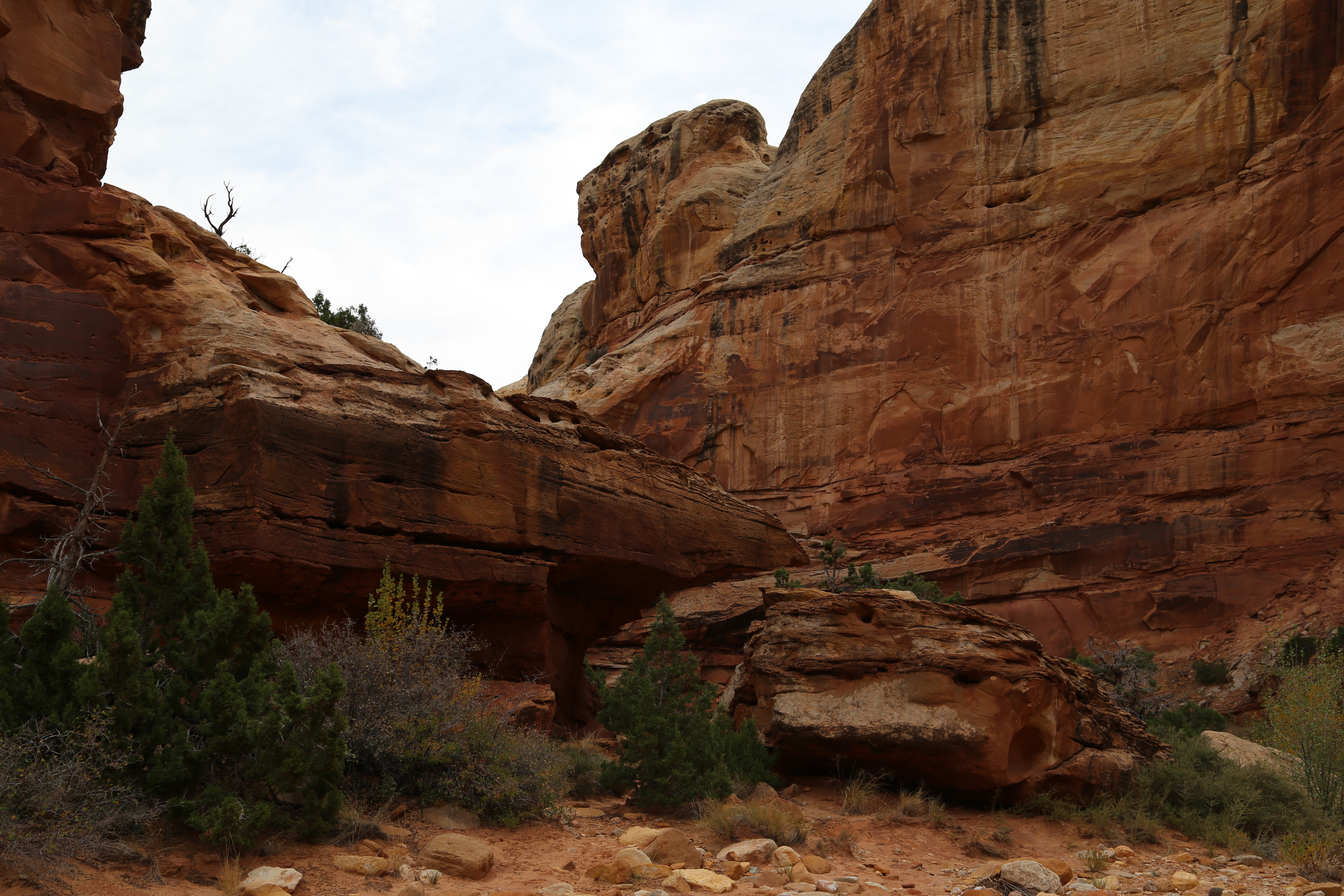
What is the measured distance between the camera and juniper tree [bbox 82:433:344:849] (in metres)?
8.09

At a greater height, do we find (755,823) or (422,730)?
(422,730)

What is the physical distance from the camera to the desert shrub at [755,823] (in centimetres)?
1004

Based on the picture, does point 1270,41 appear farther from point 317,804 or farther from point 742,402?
point 317,804

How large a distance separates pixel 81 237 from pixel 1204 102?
30942mm

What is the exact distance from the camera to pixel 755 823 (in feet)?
33.7

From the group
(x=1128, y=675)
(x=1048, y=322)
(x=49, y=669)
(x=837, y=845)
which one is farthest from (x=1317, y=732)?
(x=1048, y=322)

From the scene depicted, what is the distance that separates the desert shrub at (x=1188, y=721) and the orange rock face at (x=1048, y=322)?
7.74m

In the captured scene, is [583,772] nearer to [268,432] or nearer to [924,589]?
[268,432]

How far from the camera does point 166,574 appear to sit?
9156mm

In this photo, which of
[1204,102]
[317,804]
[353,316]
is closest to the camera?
[317,804]

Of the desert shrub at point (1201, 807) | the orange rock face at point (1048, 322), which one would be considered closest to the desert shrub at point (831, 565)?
the orange rock face at point (1048, 322)

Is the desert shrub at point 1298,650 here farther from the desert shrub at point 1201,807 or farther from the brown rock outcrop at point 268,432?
the brown rock outcrop at point 268,432

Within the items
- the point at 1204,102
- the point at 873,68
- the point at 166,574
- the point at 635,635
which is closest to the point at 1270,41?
the point at 1204,102

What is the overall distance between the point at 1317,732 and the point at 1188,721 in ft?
22.1
